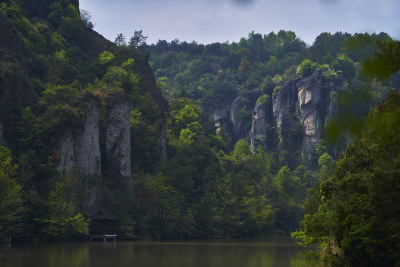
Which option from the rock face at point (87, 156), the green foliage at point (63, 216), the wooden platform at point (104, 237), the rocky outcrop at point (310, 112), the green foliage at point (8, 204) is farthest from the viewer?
the rocky outcrop at point (310, 112)

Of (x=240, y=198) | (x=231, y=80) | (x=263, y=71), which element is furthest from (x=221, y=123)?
(x=240, y=198)

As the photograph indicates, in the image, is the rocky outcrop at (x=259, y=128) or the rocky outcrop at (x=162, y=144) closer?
the rocky outcrop at (x=162, y=144)

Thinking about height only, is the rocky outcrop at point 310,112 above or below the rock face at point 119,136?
above

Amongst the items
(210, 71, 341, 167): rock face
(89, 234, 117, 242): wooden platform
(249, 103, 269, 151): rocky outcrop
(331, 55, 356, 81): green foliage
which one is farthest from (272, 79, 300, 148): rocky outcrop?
(89, 234, 117, 242): wooden platform

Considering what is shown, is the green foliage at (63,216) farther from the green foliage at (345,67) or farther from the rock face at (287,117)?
the green foliage at (345,67)

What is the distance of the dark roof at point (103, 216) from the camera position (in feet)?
211

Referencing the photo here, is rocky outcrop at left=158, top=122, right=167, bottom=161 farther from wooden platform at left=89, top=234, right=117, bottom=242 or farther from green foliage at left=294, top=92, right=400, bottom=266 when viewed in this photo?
green foliage at left=294, top=92, right=400, bottom=266

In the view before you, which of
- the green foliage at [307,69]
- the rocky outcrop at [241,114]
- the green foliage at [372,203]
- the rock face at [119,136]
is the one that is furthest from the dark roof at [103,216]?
the rocky outcrop at [241,114]

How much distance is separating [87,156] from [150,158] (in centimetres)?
1643

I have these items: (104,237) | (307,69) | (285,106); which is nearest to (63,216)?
(104,237)

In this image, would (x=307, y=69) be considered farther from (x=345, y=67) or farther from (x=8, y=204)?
(x=8, y=204)

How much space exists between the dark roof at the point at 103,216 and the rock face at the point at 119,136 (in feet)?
34.6

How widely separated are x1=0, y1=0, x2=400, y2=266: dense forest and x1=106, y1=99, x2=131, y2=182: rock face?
0.14m

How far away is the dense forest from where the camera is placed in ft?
91.2
